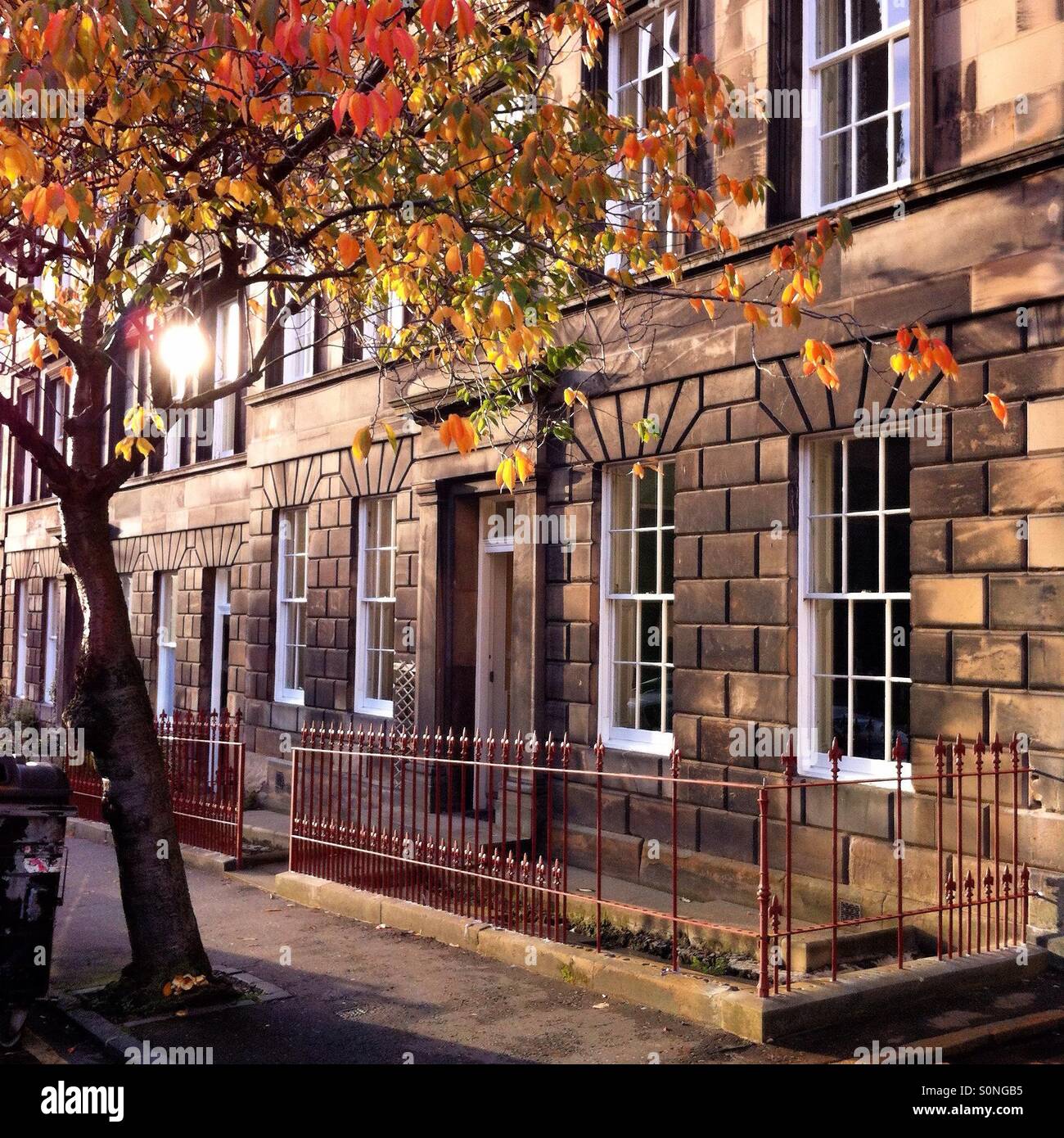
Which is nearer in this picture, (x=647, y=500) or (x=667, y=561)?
(x=667, y=561)

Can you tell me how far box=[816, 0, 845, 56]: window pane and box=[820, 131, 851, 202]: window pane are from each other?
0.78 m

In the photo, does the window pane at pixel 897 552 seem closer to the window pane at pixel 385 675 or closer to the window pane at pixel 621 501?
the window pane at pixel 621 501

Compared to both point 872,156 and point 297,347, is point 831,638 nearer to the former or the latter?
point 872,156

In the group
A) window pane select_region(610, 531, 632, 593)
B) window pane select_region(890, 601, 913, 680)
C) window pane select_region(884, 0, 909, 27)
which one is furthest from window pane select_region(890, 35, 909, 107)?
window pane select_region(610, 531, 632, 593)

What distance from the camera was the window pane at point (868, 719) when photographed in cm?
955

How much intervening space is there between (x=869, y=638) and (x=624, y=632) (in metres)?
2.85

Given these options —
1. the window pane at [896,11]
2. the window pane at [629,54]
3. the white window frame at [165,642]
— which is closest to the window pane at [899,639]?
the window pane at [896,11]

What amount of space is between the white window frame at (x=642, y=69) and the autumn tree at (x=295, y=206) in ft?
0.41

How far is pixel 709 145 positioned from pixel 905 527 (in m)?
4.18

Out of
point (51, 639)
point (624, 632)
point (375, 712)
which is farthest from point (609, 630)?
point (51, 639)

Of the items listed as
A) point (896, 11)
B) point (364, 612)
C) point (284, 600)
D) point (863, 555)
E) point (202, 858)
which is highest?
point (896, 11)

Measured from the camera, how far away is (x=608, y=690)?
39.0 ft

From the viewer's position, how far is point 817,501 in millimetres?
10070
